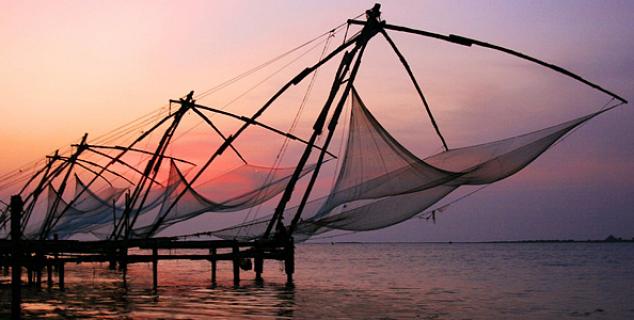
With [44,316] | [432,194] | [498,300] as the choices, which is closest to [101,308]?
[44,316]

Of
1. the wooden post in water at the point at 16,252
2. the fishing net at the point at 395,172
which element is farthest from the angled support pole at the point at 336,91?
the wooden post in water at the point at 16,252

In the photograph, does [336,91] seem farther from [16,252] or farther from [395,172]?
[16,252]

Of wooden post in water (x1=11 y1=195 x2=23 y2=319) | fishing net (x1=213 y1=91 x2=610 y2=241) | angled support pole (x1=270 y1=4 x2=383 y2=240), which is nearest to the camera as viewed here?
wooden post in water (x1=11 y1=195 x2=23 y2=319)

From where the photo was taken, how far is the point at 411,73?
1352cm

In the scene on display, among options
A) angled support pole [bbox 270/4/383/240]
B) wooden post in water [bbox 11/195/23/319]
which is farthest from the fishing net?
wooden post in water [bbox 11/195/23/319]

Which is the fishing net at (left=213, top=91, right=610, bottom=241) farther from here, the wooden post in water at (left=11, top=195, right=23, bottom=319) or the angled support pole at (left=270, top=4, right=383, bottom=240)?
the wooden post in water at (left=11, top=195, right=23, bottom=319)

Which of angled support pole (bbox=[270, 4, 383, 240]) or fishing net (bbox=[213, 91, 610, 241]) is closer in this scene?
fishing net (bbox=[213, 91, 610, 241])

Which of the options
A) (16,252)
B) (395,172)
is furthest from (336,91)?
(16,252)

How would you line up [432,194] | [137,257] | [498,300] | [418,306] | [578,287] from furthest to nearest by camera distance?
1. [578,287]
2. [498,300]
3. [137,257]
4. [418,306]
5. [432,194]

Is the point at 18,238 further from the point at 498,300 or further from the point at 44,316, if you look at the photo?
the point at 498,300

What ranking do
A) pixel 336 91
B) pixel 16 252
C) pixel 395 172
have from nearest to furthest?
1. pixel 16 252
2. pixel 395 172
3. pixel 336 91

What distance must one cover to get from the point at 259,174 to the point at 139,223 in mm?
6926

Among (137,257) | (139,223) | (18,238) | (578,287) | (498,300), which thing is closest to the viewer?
(18,238)

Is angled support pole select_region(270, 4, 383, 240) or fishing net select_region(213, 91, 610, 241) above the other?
angled support pole select_region(270, 4, 383, 240)
